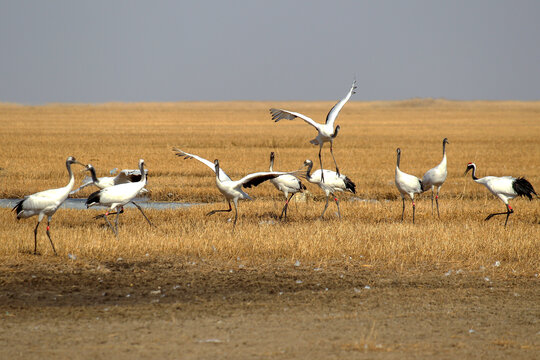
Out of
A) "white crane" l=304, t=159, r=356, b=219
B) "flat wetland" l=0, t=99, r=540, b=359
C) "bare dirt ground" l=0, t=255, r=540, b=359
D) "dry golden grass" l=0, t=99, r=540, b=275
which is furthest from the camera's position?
"white crane" l=304, t=159, r=356, b=219

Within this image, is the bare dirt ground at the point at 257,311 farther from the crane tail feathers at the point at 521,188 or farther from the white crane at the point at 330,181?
the white crane at the point at 330,181

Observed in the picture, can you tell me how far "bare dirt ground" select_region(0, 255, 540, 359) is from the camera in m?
5.38

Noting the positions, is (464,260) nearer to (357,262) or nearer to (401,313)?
(357,262)

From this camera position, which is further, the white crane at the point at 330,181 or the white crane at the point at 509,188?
the white crane at the point at 330,181

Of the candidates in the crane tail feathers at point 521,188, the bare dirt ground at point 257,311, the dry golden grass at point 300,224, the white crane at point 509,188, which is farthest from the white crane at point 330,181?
the bare dirt ground at point 257,311

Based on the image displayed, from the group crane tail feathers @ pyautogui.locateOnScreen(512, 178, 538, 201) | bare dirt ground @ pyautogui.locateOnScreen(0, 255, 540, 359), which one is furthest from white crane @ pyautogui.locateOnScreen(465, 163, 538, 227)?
bare dirt ground @ pyautogui.locateOnScreen(0, 255, 540, 359)

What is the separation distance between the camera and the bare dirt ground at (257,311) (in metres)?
5.38

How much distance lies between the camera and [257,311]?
654cm

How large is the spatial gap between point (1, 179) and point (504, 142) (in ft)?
81.6

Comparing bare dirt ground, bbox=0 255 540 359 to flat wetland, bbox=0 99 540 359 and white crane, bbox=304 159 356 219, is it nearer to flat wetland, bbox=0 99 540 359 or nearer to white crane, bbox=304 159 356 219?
flat wetland, bbox=0 99 540 359

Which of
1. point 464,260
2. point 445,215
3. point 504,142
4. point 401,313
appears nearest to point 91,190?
point 445,215

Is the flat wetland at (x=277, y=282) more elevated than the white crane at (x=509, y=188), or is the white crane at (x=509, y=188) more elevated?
the white crane at (x=509, y=188)

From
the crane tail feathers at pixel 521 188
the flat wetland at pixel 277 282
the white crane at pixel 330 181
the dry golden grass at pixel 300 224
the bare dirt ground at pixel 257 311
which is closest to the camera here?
the bare dirt ground at pixel 257 311

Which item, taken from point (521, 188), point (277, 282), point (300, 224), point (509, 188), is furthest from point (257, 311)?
point (521, 188)
